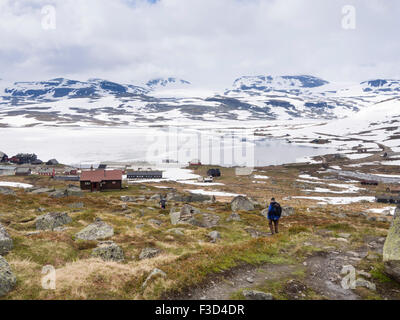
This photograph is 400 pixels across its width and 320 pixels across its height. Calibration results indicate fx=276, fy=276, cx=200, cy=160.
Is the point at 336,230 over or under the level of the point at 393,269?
under

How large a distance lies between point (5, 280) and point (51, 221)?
42.3ft

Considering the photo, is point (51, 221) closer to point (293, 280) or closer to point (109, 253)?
point (109, 253)

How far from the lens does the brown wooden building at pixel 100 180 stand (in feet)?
238

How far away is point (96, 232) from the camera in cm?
1962

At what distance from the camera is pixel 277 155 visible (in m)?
189

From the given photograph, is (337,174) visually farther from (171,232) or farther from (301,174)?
(171,232)

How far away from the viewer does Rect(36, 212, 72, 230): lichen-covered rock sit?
2134cm

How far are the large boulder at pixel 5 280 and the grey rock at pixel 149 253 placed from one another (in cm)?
629

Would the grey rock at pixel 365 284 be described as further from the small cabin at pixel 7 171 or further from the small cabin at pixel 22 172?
the small cabin at pixel 7 171

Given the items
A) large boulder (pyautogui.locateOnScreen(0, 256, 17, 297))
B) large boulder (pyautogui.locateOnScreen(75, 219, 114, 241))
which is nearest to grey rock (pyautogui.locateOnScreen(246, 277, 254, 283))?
large boulder (pyautogui.locateOnScreen(0, 256, 17, 297))

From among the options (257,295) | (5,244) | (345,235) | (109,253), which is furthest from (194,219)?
(257,295)

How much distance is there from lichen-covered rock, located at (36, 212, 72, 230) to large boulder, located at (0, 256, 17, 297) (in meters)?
11.7
